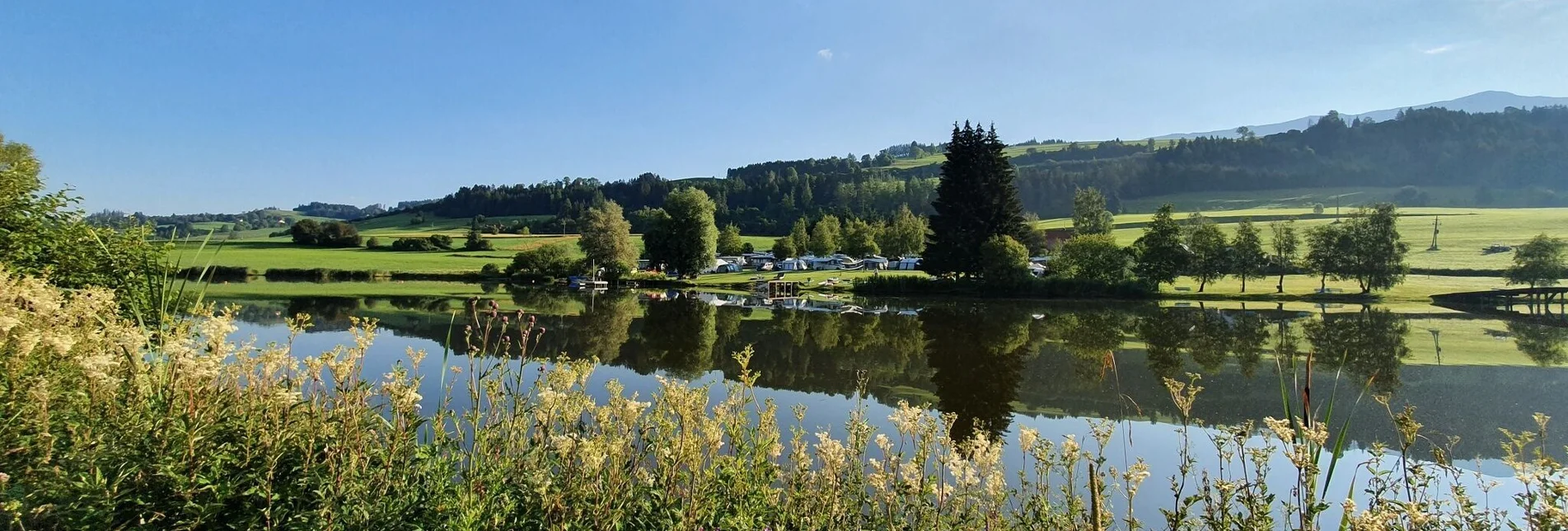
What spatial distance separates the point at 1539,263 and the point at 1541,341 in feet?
79.5

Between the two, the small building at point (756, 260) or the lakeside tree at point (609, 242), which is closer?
the lakeside tree at point (609, 242)

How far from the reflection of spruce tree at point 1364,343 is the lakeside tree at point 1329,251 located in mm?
12489

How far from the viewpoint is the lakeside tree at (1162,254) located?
44.2m

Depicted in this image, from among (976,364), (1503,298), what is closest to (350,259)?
(976,364)

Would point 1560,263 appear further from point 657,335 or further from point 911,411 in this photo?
point 911,411

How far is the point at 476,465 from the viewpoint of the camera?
3266 mm

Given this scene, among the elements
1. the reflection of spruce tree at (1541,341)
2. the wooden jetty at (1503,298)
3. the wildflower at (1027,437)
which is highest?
the wildflower at (1027,437)

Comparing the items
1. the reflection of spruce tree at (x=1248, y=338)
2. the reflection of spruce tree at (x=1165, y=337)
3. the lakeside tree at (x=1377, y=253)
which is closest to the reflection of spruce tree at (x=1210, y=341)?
the reflection of spruce tree at (x=1248, y=338)

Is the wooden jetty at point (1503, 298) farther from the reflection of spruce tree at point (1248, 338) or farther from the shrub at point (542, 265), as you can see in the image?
the shrub at point (542, 265)

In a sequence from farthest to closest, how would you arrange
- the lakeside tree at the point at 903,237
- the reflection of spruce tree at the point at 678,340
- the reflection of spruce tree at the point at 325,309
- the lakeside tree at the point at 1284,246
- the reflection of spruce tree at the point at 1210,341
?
1. the lakeside tree at the point at 903,237
2. the lakeside tree at the point at 1284,246
3. the reflection of spruce tree at the point at 325,309
4. the reflection of spruce tree at the point at 1210,341
5. the reflection of spruce tree at the point at 678,340

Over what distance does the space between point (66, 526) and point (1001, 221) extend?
155 feet

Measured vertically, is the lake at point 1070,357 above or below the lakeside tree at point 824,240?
below

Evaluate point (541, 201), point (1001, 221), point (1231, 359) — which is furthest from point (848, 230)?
point (541, 201)

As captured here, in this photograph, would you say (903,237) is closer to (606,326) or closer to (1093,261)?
(1093,261)
